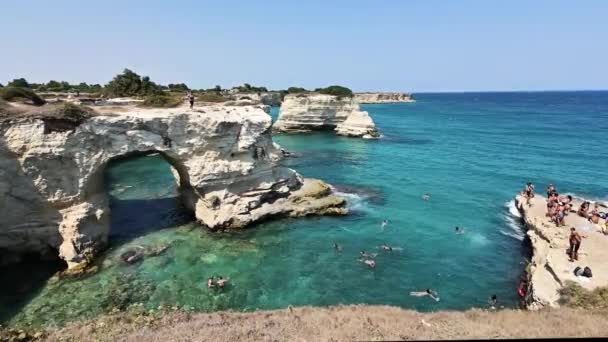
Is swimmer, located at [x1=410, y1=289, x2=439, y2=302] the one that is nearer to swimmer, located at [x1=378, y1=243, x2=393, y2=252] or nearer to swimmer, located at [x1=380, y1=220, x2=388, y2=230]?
swimmer, located at [x1=378, y1=243, x2=393, y2=252]

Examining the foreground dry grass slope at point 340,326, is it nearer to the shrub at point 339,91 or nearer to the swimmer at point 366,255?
the swimmer at point 366,255

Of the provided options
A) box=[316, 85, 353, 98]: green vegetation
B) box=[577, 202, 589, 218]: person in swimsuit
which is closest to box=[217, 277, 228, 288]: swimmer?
box=[577, 202, 589, 218]: person in swimsuit

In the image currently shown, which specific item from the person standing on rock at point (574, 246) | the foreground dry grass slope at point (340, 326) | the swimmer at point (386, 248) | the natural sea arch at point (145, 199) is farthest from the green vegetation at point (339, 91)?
the foreground dry grass slope at point (340, 326)

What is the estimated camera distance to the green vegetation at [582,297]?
14898 mm

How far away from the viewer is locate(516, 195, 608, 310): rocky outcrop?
54.9 feet

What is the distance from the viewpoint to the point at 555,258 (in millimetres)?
19109

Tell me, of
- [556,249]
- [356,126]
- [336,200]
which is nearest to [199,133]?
[336,200]

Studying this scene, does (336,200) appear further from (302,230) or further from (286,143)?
(286,143)

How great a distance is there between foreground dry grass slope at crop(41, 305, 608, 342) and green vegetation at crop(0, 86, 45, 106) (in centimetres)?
1680

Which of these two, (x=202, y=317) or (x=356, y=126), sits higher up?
(x=356, y=126)

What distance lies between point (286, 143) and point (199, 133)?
3917 cm

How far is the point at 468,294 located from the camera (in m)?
19.2

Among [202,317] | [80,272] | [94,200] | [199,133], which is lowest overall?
[80,272]

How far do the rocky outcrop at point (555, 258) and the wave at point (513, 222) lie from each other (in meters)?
0.74
